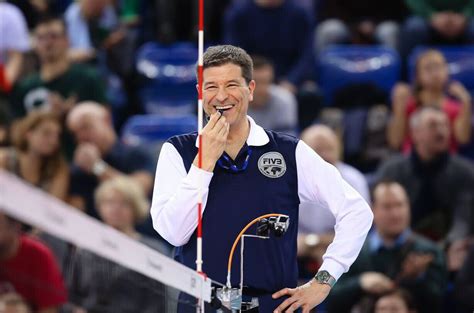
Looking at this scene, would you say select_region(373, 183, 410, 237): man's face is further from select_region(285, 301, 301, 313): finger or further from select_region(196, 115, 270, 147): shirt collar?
select_region(285, 301, 301, 313): finger

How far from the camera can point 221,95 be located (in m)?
5.45

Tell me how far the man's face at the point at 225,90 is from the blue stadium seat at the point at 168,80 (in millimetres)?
6592

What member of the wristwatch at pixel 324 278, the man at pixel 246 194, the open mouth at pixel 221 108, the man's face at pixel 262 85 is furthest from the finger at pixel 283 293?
the man's face at pixel 262 85

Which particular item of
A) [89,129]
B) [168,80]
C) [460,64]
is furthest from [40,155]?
[460,64]

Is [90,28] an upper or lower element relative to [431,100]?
upper

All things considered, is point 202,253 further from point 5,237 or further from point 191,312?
point 5,237

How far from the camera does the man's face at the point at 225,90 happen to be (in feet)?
17.9

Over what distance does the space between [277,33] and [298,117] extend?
3.63 feet

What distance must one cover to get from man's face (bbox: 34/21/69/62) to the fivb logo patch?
6024mm

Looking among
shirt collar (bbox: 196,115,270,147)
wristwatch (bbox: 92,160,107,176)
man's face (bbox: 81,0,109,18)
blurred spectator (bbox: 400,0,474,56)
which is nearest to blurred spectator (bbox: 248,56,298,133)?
wristwatch (bbox: 92,160,107,176)

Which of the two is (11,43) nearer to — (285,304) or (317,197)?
(317,197)

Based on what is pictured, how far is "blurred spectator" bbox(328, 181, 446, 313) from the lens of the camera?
887 centimetres

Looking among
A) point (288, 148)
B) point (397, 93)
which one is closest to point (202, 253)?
point (288, 148)

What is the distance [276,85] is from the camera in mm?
11648
